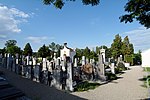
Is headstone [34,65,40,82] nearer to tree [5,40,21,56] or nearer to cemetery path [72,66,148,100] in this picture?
cemetery path [72,66,148,100]

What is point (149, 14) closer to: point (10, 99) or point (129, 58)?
point (10, 99)

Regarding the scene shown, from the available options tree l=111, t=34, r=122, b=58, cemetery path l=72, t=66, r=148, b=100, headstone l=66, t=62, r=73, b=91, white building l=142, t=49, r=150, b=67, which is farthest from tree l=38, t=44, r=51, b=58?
white building l=142, t=49, r=150, b=67

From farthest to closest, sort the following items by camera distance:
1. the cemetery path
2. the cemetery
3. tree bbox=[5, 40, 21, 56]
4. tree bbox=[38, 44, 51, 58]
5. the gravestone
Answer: tree bbox=[38, 44, 51, 58], tree bbox=[5, 40, 21, 56], the cemetery, the gravestone, the cemetery path

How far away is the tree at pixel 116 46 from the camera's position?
64312mm

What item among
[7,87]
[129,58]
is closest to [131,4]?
[7,87]

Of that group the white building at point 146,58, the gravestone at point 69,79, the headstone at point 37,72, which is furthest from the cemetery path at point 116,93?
the headstone at point 37,72

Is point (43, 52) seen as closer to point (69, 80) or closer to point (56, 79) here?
point (56, 79)

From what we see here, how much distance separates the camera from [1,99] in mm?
7910

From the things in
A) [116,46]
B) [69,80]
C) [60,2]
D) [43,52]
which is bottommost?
[69,80]

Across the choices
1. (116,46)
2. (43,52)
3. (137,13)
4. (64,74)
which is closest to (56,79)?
(64,74)

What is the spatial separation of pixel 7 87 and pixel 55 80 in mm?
5306

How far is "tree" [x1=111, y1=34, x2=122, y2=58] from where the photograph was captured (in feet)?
211

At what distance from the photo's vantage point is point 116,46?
212 feet

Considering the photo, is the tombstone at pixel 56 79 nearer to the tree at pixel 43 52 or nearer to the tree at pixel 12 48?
the tree at pixel 12 48
